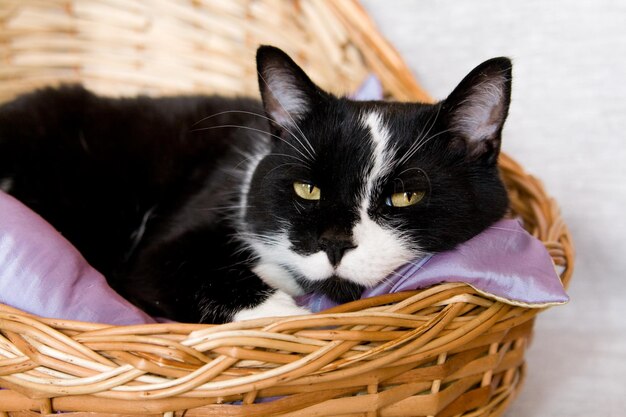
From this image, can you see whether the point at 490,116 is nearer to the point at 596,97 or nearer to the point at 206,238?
the point at 206,238

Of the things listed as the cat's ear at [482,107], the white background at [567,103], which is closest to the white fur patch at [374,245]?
the cat's ear at [482,107]

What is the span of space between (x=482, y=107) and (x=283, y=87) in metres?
0.32

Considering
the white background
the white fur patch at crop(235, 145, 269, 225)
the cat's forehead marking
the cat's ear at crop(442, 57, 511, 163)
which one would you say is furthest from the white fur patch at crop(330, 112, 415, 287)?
the white background

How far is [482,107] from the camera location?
1.00 metres

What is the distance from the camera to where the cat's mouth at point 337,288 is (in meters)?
0.98

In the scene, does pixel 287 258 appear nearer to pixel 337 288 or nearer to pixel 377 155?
pixel 337 288

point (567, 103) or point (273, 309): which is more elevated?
point (567, 103)

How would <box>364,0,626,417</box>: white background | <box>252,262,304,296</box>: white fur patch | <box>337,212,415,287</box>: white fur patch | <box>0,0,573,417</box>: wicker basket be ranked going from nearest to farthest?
<box>0,0,573,417</box>: wicker basket → <box>337,212,415,287</box>: white fur patch → <box>252,262,304,296</box>: white fur patch → <box>364,0,626,417</box>: white background

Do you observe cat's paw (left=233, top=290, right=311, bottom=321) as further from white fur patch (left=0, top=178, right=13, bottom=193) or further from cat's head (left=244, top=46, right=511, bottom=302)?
white fur patch (left=0, top=178, right=13, bottom=193)

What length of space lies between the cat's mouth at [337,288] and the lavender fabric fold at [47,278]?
0.90ft

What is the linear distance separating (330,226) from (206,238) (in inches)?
14.0

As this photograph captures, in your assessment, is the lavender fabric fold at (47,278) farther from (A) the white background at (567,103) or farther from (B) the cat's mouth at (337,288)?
(A) the white background at (567,103)

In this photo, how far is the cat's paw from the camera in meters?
1.01

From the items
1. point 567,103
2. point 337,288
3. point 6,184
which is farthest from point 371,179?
point 567,103
